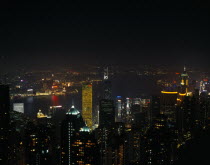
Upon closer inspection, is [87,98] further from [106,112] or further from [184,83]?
[184,83]

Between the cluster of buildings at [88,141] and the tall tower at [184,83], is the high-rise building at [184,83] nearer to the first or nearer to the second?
the tall tower at [184,83]

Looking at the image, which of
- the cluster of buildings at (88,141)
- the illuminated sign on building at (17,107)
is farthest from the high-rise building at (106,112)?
the illuminated sign on building at (17,107)

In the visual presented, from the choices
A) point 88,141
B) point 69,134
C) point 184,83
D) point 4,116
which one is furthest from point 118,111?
point 88,141

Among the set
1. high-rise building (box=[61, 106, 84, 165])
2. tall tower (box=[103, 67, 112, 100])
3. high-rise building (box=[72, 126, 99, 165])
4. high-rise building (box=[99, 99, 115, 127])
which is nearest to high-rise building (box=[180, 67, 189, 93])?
tall tower (box=[103, 67, 112, 100])

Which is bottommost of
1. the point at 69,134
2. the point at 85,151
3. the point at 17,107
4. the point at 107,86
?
the point at 85,151

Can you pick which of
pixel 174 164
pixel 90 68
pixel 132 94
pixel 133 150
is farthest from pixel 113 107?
pixel 174 164

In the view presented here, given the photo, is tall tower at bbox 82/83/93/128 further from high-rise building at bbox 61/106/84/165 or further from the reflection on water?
high-rise building at bbox 61/106/84/165

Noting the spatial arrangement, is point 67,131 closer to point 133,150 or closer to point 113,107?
point 133,150

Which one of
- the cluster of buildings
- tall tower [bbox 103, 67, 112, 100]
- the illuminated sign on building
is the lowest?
the cluster of buildings

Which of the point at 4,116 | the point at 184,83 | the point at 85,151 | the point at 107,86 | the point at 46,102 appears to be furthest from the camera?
the point at 46,102

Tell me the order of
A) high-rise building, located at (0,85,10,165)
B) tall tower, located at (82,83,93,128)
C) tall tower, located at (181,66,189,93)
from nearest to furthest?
high-rise building, located at (0,85,10,165) → tall tower, located at (82,83,93,128) → tall tower, located at (181,66,189,93)

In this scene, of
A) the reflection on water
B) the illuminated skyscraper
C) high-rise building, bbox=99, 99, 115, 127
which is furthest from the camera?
the reflection on water
